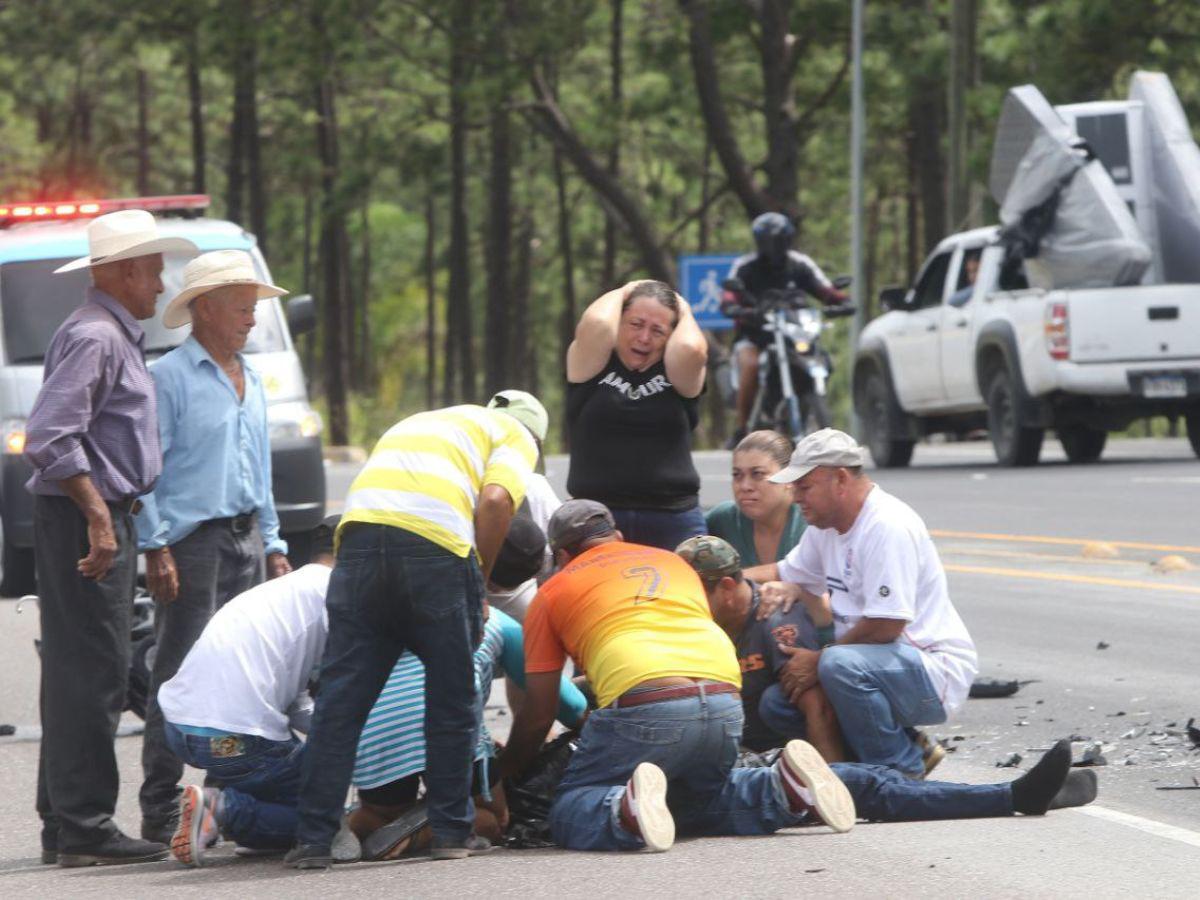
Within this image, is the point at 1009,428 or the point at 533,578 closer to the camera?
the point at 533,578

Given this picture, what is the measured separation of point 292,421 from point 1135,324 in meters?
8.71

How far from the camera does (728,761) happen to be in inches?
283

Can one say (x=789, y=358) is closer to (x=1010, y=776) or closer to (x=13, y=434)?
(x=13, y=434)

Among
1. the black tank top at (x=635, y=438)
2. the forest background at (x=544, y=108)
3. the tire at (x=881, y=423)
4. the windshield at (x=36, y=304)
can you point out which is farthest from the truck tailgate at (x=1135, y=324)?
the black tank top at (x=635, y=438)

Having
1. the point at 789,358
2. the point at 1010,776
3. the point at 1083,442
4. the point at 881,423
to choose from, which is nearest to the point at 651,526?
the point at 1010,776

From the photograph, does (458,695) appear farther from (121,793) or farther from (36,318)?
(36,318)

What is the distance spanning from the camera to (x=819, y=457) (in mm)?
7801

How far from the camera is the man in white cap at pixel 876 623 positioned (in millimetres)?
7699

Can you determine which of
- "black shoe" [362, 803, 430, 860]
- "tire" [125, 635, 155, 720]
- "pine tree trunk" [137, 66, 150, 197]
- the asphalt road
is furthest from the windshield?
"pine tree trunk" [137, 66, 150, 197]

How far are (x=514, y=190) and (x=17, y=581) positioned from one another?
1450 inches

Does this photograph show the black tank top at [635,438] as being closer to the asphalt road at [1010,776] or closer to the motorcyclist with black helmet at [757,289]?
the asphalt road at [1010,776]

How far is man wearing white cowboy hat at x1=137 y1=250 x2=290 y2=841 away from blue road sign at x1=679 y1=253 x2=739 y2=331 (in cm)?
2454

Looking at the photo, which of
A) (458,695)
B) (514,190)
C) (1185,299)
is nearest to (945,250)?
(1185,299)

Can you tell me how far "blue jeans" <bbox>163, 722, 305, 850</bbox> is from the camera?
7215 mm
